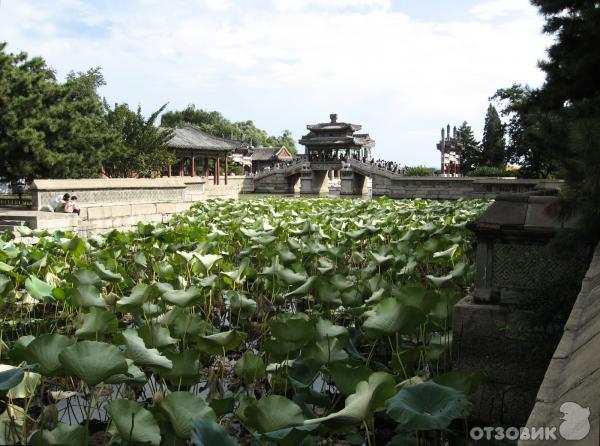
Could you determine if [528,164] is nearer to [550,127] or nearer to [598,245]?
[550,127]

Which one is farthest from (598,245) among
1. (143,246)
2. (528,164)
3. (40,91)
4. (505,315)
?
(528,164)

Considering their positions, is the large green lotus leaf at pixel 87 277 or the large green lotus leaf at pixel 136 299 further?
the large green lotus leaf at pixel 87 277

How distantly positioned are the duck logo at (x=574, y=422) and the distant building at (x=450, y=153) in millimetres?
41117

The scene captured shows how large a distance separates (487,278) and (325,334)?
34.2 inches

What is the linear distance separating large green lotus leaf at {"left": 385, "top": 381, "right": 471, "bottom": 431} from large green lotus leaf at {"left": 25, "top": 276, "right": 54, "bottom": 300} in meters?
2.55

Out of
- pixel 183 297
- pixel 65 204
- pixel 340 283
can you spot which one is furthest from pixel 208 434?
pixel 65 204

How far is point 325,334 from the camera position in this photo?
104 inches

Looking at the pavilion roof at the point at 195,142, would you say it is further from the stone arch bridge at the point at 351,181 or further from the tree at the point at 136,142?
the tree at the point at 136,142

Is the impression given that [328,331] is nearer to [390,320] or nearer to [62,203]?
[390,320]

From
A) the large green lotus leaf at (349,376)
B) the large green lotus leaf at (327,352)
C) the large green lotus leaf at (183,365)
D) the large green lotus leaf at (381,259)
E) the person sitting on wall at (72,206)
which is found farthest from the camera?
the person sitting on wall at (72,206)

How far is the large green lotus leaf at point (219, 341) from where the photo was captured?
2535 millimetres

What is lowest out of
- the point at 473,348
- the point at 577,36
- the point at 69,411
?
the point at 69,411

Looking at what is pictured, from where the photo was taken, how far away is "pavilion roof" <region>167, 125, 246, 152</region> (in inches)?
1267

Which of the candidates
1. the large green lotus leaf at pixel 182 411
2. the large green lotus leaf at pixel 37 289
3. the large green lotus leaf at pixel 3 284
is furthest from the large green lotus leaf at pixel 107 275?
the large green lotus leaf at pixel 182 411
